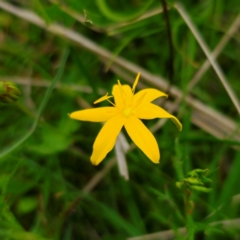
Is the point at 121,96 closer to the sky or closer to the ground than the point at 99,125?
closer to the sky

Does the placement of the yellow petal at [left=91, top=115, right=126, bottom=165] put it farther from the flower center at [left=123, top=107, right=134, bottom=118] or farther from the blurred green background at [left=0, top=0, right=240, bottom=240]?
the blurred green background at [left=0, top=0, right=240, bottom=240]

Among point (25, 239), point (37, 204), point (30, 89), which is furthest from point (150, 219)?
point (30, 89)

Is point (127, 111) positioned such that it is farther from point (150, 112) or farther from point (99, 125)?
point (99, 125)

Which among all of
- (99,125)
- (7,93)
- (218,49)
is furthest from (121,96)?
(218,49)

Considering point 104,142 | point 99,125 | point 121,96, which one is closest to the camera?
point 104,142

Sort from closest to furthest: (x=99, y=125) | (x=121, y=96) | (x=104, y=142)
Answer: (x=104, y=142)
(x=121, y=96)
(x=99, y=125)

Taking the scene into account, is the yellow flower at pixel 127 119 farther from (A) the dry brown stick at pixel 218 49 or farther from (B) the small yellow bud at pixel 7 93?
(A) the dry brown stick at pixel 218 49

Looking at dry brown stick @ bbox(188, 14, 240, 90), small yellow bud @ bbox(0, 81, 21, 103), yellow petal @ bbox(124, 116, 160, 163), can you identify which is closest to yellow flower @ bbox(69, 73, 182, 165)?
yellow petal @ bbox(124, 116, 160, 163)

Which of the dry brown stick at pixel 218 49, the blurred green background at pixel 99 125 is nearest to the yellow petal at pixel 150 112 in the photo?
the blurred green background at pixel 99 125
